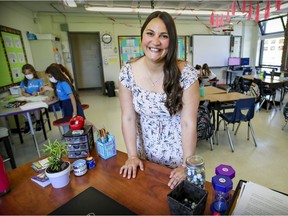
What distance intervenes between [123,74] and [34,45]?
17.7 feet

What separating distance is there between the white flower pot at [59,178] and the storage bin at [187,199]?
0.49m

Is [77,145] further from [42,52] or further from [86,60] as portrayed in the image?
[86,60]

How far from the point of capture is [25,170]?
3.22 feet

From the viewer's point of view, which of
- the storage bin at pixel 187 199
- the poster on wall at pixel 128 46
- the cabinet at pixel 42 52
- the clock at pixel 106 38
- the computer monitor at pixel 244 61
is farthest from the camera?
the computer monitor at pixel 244 61

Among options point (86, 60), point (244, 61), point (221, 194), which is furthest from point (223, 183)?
point (244, 61)

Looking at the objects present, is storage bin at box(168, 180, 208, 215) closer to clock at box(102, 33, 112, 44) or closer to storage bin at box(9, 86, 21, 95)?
storage bin at box(9, 86, 21, 95)

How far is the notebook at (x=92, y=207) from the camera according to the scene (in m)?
0.63

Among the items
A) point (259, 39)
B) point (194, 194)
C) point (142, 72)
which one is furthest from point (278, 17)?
point (194, 194)

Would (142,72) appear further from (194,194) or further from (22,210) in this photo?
(22,210)

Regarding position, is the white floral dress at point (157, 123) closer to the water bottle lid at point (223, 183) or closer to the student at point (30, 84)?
the water bottle lid at point (223, 183)

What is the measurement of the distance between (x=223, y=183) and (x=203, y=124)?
216cm

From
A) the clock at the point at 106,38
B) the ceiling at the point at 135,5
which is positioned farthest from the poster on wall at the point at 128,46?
the ceiling at the point at 135,5

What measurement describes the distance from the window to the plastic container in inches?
337

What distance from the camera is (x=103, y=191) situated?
0.80 meters
